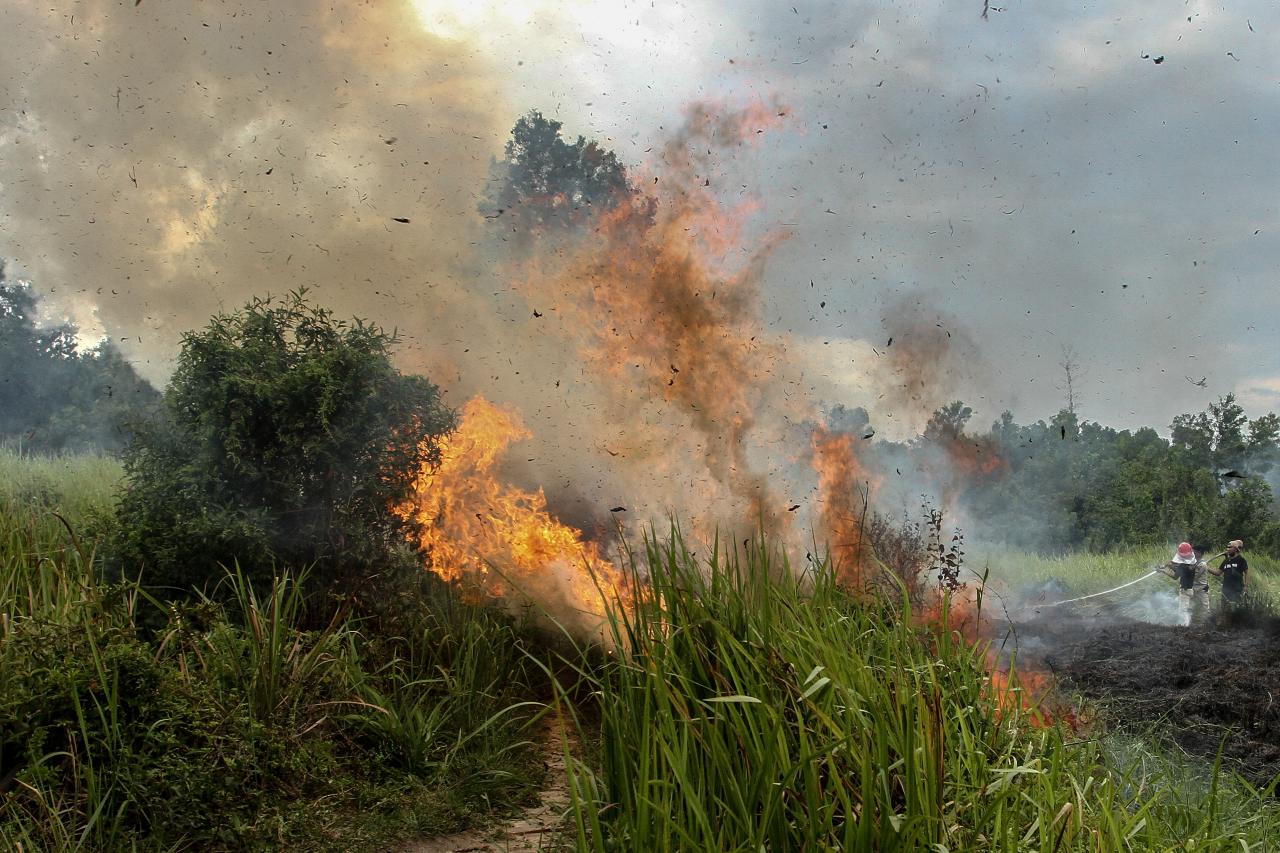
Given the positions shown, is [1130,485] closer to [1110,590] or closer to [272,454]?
[1110,590]

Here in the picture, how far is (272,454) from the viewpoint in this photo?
8.30 metres

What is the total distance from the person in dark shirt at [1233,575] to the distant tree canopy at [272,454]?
1327 cm

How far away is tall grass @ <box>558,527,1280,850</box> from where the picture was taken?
343 centimetres

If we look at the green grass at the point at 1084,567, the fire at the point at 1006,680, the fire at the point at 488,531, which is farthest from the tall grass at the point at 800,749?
the green grass at the point at 1084,567

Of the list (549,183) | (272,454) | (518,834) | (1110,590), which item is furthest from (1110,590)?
(272,454)

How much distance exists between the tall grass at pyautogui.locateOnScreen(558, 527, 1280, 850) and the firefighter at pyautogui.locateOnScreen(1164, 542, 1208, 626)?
12.6m

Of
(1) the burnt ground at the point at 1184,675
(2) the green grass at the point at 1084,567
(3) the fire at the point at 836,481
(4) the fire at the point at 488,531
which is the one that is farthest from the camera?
(2) the green grass at the point at 1084,567

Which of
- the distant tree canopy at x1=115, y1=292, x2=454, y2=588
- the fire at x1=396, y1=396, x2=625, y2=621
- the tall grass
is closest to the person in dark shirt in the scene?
the fire at x1=396, y1=396, x2=625, y2=621

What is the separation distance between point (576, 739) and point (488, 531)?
2.26 m

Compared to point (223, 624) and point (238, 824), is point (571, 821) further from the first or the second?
point (223, 624)

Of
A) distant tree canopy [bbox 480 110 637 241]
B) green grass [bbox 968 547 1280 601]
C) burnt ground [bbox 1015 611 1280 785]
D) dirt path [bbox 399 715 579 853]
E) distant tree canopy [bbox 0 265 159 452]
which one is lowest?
burnt ground [bbox 1015 611 1280 785]

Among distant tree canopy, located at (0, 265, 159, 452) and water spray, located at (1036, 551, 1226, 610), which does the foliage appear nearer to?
distant tree canopy, located at (0, 265, 159, 452)

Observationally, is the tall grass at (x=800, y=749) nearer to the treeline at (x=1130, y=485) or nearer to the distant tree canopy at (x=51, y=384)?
the distant tree canopy at (x=51, y=384)

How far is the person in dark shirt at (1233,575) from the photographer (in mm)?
15172
